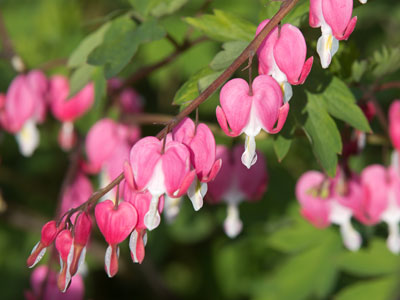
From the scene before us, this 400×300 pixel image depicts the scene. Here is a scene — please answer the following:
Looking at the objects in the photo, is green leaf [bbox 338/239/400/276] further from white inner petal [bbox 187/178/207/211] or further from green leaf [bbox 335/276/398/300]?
white inner petal [bbox 187/178/207/211]

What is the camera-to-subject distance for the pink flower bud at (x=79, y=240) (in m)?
1.01

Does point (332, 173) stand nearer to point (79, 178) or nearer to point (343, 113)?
point (343, 113)

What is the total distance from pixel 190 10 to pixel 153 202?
1774mm

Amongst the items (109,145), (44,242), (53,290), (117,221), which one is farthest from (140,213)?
(109,145)

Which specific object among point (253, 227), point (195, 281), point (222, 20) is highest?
point (222, 20)

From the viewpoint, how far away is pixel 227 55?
119cm

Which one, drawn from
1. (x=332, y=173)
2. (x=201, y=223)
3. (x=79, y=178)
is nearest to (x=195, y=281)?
(x=201, y=223)

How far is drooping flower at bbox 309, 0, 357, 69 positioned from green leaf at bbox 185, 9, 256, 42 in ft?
0.91

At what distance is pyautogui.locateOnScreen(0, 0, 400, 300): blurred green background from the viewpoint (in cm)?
217

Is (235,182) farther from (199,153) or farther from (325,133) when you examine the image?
(199,153)

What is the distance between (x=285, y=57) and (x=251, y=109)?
10 cm

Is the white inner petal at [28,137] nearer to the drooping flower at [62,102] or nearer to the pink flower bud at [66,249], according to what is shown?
the drooping flower at [62,102]

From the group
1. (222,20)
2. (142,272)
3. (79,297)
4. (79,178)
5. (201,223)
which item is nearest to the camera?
(222,20)

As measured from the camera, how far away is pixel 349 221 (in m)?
1.64
